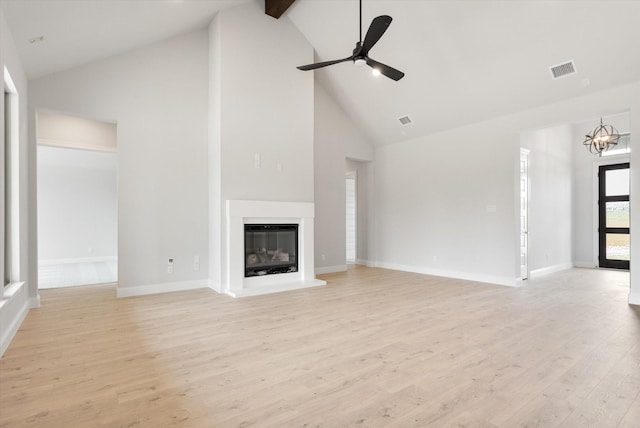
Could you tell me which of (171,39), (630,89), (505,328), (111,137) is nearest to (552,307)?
(505,328)

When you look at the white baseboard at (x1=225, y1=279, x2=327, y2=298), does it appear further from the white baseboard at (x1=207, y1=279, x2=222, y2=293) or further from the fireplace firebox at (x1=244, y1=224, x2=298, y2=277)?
the fireplace firebox at (x1=244, y1=224, x2=298, y2=277)

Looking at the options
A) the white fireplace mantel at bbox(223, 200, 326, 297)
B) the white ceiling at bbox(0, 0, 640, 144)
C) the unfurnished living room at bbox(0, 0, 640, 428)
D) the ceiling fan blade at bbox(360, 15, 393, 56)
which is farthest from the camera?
the white fireplace mantel at bbox(223, 200, 326, 297)

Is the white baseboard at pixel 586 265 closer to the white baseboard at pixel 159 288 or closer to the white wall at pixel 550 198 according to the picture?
the white wall at pixel 550 198

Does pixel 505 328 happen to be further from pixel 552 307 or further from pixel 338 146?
pixel 338 146

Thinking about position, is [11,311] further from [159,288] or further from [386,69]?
[386,69]

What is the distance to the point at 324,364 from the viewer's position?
2424mm

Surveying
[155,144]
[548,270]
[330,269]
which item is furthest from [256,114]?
[548,270]

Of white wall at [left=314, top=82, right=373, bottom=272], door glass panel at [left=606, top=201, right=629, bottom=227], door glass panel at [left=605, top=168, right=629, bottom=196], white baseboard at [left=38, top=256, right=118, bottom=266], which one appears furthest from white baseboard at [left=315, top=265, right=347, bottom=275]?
door glass panel at [left=605, top=168, right=629, bottom=196]

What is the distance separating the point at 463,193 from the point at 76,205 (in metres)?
8.78

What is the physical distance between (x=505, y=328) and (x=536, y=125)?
336 centimetres

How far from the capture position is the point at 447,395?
1.99 m

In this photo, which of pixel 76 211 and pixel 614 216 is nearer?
pixel 614 216

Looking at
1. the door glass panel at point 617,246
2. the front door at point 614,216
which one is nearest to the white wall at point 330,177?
the front door at point 614,216

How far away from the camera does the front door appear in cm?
725
